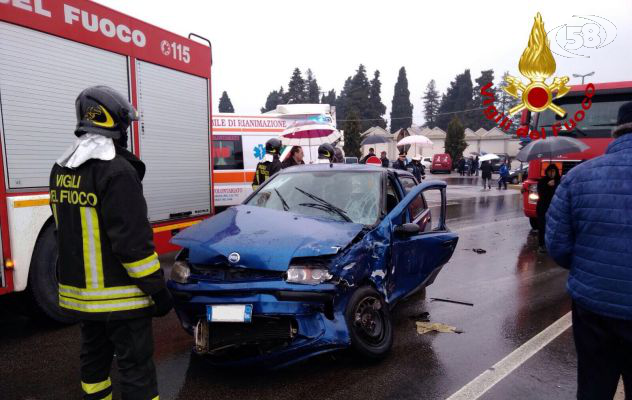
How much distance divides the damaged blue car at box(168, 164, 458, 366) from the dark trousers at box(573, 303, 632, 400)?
4.88 ft

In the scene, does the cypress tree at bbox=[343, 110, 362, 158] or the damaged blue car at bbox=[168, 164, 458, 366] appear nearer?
the damaged blue car at bbox=[168, 164, 458, 366]

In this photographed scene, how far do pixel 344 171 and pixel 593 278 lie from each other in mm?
2728

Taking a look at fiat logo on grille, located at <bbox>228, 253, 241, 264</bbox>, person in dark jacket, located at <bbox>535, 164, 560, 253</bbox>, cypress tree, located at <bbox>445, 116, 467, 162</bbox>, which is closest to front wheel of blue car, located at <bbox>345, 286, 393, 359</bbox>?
fiat logo on grille, located at <bbox>228, 253, 241, 264</bbox>

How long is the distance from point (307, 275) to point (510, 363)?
1832mm

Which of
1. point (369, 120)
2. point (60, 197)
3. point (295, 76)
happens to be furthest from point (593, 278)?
point (295, 76)

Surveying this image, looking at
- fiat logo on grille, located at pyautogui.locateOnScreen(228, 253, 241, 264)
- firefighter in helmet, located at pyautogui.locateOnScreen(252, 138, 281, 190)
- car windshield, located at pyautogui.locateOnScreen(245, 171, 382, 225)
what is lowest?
fiat logo on grille, located at pyautogui.locateOnScreen(228, 253, 241, 264)

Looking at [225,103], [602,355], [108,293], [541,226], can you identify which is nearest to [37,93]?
[108,293]

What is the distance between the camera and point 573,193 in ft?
7.52

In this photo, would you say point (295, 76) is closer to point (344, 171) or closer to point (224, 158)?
point (224, 158)

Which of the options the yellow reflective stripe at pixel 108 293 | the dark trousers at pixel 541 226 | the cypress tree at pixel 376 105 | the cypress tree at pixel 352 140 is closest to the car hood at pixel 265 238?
the yellow reflective stripe at pixel 108 293

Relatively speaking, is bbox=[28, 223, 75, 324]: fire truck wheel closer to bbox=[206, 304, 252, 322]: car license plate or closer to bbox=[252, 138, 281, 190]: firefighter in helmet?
bbox=[206, 304, 252, 322]: car license plate

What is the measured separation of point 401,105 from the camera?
95.8 meters

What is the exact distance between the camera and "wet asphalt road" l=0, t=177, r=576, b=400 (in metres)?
3.21

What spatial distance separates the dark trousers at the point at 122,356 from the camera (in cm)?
234
